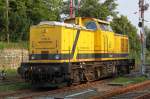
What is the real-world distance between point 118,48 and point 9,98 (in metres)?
11.2

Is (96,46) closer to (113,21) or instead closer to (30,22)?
(30,22)

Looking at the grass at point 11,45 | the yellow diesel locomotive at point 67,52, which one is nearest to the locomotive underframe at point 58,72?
the yellow diesel locomotive at point 67,52

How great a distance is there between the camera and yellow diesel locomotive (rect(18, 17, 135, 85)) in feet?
56.2

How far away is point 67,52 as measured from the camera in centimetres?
1766

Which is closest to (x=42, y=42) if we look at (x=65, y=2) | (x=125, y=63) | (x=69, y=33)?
(x=69, y=33)

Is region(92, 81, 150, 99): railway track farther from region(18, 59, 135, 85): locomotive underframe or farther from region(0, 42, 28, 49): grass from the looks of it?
region(0, 42, 28, 49): grass

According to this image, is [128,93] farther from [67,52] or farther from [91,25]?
[91,25]

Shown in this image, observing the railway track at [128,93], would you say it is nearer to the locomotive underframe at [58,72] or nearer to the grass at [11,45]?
the locomotive underframe at [58,72]

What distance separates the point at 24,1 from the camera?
132 feet

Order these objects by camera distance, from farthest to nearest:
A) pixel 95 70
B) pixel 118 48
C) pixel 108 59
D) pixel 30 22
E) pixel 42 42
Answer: pixel 30 22
pixel 118 48
pixel 108 59
pixel 95 70
pixel 42 42

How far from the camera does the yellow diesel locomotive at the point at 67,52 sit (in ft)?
56.2

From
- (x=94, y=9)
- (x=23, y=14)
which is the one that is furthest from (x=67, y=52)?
(x=94, y=9)

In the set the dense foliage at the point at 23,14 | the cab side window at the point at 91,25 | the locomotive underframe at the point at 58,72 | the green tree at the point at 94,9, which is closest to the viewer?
the locomotive underframe at the point at 58,72

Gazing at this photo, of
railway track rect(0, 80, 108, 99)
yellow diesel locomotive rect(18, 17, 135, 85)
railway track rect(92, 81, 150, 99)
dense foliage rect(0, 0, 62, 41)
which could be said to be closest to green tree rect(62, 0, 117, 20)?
dense foliage rect(0, 0, 62, 41)
